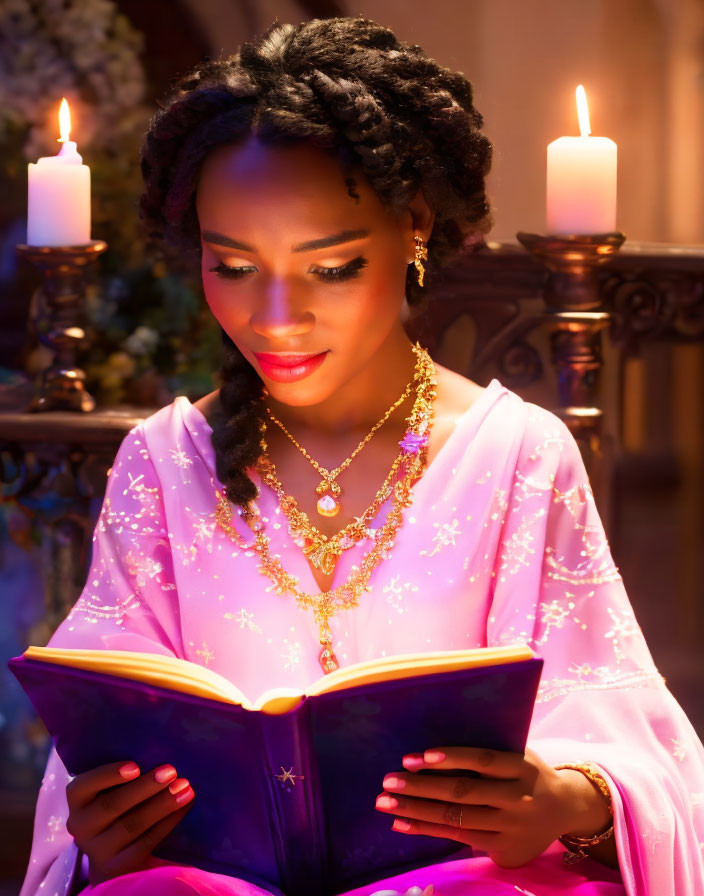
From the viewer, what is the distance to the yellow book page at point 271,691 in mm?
1147

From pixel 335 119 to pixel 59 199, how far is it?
65 cm

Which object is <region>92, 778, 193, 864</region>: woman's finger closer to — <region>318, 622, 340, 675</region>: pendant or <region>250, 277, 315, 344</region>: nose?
<region>318, 622, 340, 675</region>: pendant

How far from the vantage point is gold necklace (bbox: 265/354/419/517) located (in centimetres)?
147

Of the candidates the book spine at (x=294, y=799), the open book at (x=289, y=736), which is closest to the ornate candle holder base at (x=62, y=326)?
the open book at (x=289, y=736)

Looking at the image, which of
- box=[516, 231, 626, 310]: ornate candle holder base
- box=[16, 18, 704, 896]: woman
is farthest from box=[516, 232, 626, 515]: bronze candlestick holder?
box=[16, 18, 704, 896]: woman

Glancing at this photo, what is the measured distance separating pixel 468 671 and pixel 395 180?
0.51m

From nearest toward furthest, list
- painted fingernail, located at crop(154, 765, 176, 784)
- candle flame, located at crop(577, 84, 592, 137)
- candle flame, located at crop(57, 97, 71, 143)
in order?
painted fingernail, located at crop(154, 765, 176, 784), candle flame, located at crop(577, 84, 592, 137), candle flame, located at crop(57, 97, 71, 143)

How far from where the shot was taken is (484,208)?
1.49m

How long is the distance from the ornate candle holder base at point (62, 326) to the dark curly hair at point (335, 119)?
46 centimetres

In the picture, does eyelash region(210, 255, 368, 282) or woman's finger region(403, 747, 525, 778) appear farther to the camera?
eyelash region(210, 255, 368, 282)

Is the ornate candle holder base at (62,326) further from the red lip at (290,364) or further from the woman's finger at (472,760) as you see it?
the woman's finger at (472,760)

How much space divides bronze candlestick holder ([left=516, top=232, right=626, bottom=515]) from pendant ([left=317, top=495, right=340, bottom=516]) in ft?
1.55

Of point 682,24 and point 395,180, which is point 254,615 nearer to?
point 395,180

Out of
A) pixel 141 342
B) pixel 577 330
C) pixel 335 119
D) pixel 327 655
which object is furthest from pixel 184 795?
pixel 141 342
